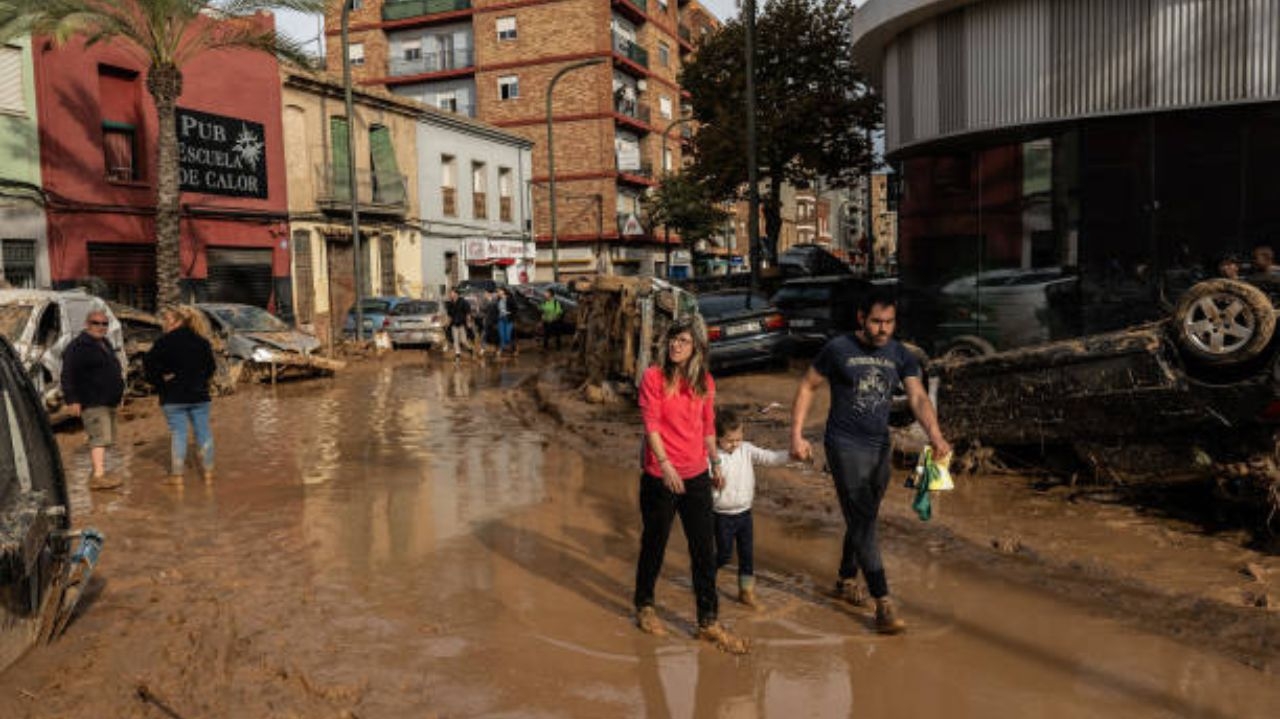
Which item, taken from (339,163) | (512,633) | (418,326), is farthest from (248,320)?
(512,633)

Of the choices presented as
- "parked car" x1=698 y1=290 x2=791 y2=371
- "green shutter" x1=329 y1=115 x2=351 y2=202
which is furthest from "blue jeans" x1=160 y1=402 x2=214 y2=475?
"green shutter" x1=329 y1=115 x2=351 y2=202

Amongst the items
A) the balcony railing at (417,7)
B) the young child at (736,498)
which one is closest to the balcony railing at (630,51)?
the balcony railing at (417,7)

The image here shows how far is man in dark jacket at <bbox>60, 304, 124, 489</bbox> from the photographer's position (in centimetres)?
912

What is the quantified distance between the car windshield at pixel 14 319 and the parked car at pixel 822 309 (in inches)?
446

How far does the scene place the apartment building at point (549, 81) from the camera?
4731 centimetres

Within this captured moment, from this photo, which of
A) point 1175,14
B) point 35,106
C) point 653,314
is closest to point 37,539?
point 653,314

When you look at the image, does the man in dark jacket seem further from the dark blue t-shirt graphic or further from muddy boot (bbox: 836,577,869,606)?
the dark blue t-shirt graphic

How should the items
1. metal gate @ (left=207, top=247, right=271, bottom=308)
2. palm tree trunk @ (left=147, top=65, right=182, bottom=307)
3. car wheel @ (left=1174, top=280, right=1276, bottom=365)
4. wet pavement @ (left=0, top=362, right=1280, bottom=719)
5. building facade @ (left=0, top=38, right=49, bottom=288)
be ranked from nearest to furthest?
wet pavement @ (left=0, top=362, right=1280, bottom=719)
car wheel @ (left=1174, top=280, right=1276, bottom=365)
building facade @ (left=0, top=38, right=49, bottom=288)
palm tree trunk @ (left=147, top=65, right=182, bottom=307)
metal gate @ (left=207, top=247, right=271, bottom=308)

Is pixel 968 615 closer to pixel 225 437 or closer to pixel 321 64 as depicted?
pixel 225 437

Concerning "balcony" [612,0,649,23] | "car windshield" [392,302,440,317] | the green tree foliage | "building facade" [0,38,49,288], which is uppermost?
"balcony" [612,0,649,23]

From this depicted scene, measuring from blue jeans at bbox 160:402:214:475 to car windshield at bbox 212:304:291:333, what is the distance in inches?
356

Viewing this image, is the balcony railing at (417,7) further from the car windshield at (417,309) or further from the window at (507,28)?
the car windshield at (417,309)

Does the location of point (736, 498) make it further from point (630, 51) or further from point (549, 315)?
point (630, 51)

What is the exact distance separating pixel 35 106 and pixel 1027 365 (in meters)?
20.6
